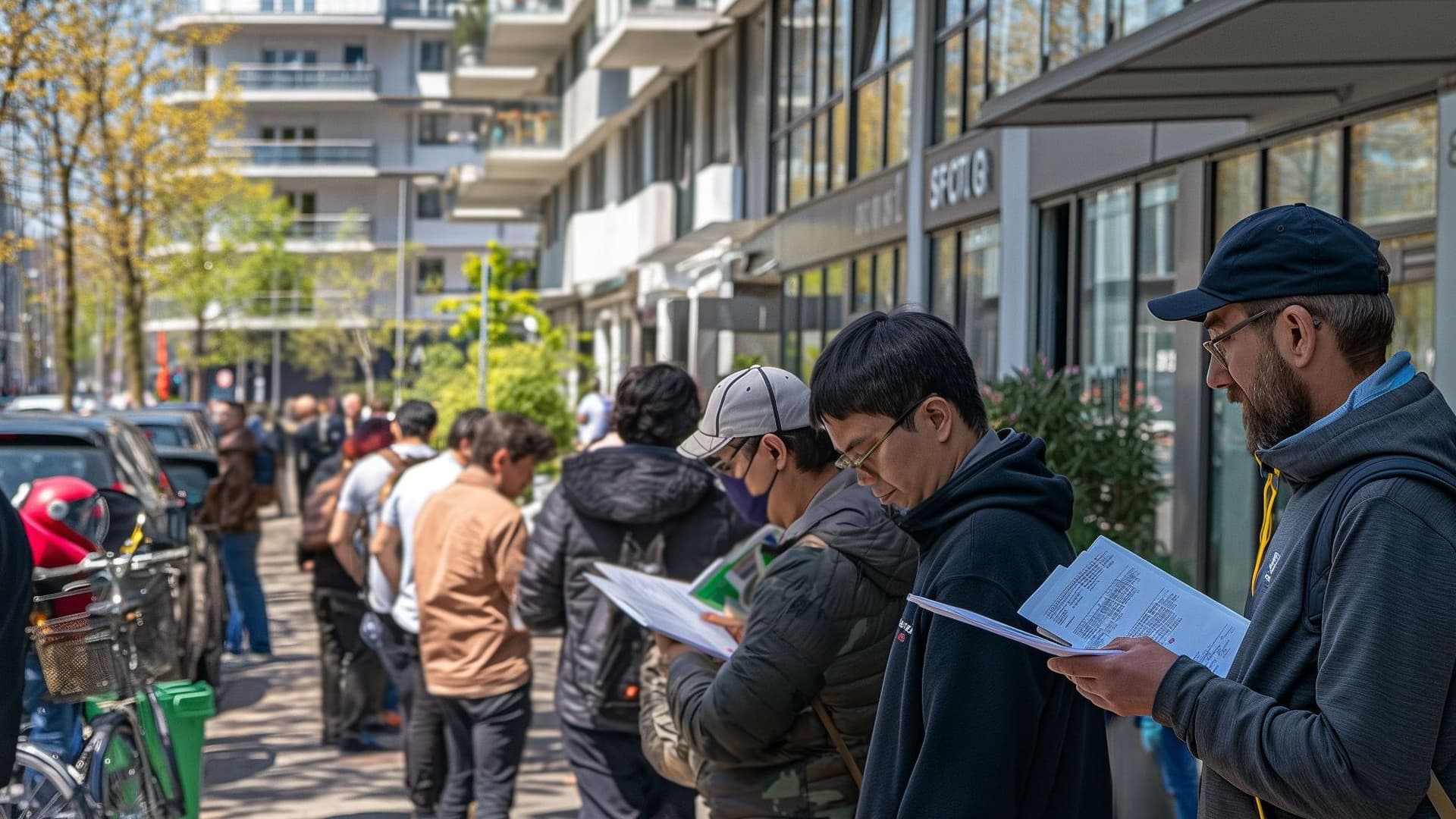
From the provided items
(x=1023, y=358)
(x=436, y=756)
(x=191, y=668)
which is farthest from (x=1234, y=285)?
(x=1023, y=358)

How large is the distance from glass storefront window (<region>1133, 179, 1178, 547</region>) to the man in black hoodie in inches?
293

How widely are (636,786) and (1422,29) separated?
13.5 feet

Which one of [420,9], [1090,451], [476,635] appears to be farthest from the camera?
[420,9]

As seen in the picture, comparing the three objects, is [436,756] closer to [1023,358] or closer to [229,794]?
[229,794]

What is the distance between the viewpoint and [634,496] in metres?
6.00

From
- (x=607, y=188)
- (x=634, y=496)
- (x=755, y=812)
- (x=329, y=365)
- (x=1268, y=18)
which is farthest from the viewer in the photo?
(x=329, y=365)

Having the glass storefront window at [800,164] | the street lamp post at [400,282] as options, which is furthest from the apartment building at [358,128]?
the glass storefront window at [800,164]

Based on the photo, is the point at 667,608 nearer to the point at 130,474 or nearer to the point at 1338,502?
the point at 1338,502

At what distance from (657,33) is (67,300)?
9.89 m

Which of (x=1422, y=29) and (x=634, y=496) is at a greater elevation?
(x=1422, y=29)

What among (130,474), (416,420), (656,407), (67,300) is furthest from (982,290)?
(67,300)

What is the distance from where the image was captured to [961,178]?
50.0 ft

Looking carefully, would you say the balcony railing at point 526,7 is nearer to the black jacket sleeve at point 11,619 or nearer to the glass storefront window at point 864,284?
the glass storefront window at point 864,284

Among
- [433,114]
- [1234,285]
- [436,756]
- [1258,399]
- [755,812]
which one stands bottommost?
[436,756]
